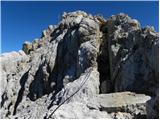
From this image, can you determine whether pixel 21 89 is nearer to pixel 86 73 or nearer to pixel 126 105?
pixel 86 73

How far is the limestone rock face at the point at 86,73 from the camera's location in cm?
3306

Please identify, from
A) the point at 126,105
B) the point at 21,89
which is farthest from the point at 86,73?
the point at 21,89

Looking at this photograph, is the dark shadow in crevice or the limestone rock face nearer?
the limestone rock face

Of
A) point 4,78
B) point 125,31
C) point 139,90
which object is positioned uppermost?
point 125,31

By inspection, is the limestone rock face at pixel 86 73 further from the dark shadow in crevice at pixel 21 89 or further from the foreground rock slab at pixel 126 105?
the dark shadow in crevice at pixel 21 89

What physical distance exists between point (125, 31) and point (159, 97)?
23646mm

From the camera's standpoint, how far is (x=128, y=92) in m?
37.2

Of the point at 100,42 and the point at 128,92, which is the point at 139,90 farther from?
the point at 100,42

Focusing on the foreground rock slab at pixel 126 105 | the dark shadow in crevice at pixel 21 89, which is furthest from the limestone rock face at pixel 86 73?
the dark shadow in crevice at pixel 21 89

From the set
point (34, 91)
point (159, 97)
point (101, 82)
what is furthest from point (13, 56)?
point (159, 97)

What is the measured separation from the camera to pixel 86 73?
145ft

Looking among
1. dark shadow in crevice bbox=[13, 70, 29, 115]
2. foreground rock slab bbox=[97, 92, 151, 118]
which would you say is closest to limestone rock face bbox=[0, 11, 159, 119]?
foreground rock slab bbox=[97, 92, 151, 118]

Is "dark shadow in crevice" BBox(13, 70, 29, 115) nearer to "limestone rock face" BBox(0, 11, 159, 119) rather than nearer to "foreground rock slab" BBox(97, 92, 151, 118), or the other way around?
"limestone rock face" BBox(0, 11, 159, 119)

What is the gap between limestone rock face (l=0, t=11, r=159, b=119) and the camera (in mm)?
33062
